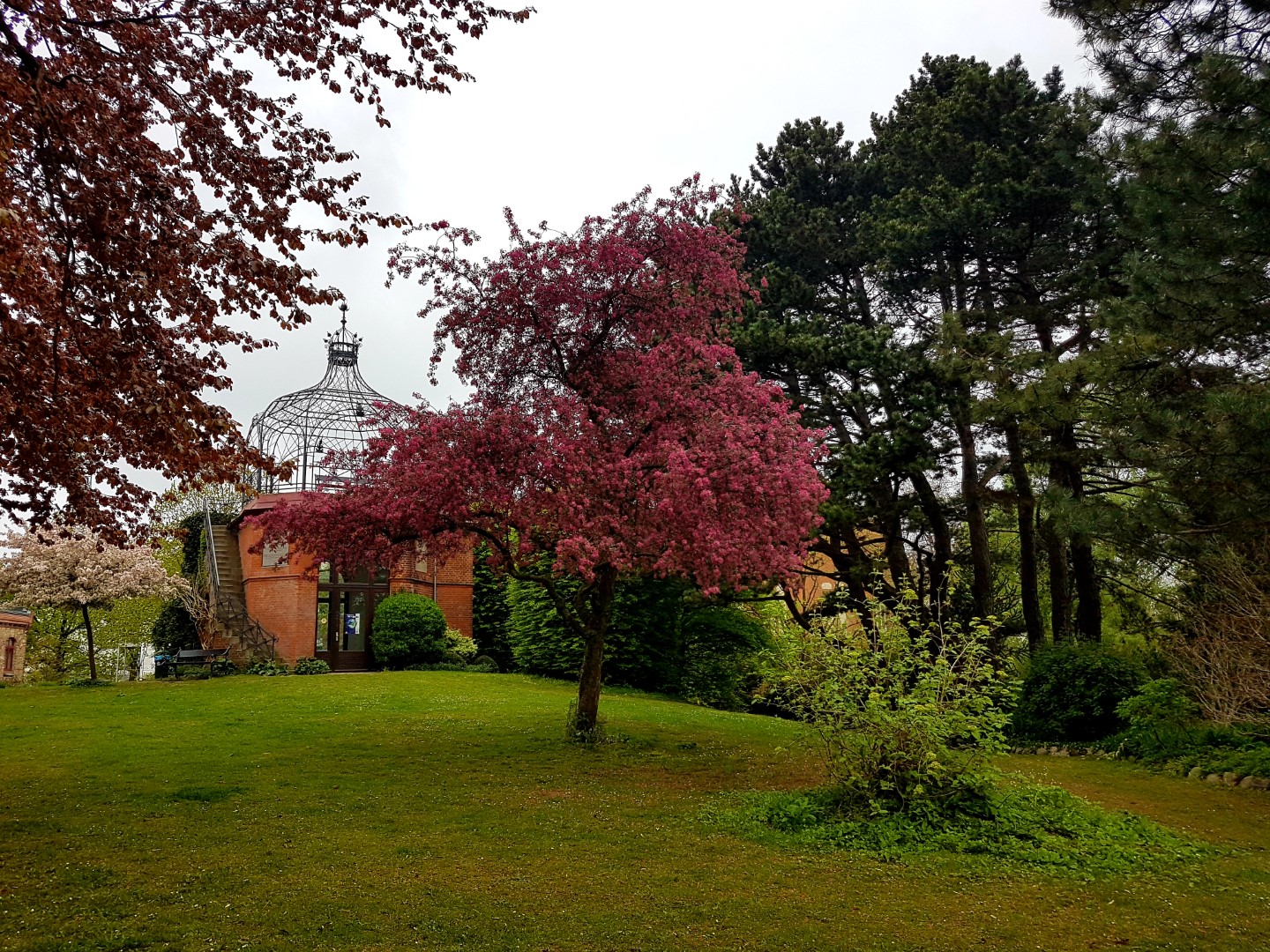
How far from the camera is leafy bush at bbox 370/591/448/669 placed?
2405 cm

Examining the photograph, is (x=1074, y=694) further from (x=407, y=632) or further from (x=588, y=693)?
(x=407, y=632)

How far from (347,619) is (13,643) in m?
13.7

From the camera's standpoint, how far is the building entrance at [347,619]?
82.6 ft

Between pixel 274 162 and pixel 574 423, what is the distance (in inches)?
171

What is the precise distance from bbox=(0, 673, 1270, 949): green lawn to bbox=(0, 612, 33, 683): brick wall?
20.7 meters

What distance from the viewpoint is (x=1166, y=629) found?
53.4 feet

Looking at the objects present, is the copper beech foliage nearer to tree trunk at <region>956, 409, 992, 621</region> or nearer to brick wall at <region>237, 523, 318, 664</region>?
tree trunk at <region>956, 409, 992, 621</region>

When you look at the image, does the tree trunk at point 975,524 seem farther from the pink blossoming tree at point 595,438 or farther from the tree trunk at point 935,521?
the pink blossoming tree at point 595,438

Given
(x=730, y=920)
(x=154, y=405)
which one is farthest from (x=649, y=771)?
(x=154, y=405)

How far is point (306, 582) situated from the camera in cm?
2439

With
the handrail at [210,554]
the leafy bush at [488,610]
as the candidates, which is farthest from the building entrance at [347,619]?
the handrail at [210,554]

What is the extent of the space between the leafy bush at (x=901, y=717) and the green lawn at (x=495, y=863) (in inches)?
47.6

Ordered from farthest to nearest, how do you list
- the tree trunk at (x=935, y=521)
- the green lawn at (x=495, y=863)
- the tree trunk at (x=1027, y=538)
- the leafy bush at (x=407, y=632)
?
the leafy bush at (x=407, y=632), the tree trunk at (x=1027, y=538), the tree trunk at (x=935, y=521), the green lawn at (x=495, y=863)

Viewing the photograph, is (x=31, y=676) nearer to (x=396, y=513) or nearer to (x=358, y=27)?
(x=396, y=513)
